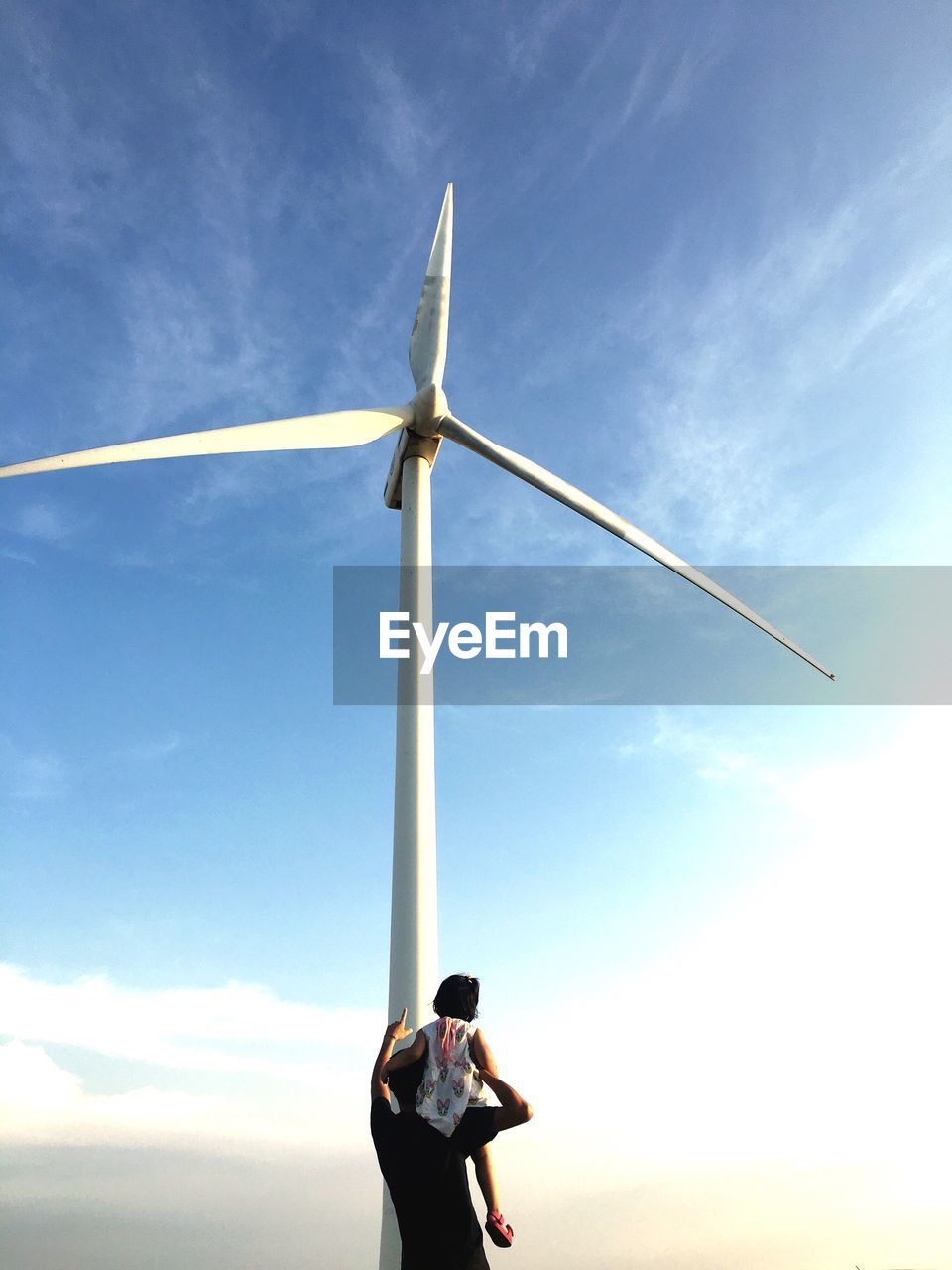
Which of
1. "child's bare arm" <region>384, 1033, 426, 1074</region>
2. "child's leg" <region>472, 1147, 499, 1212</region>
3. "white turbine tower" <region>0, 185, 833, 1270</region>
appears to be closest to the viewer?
"child's bare arm" <region>384, 1033, 426, 1074</region>

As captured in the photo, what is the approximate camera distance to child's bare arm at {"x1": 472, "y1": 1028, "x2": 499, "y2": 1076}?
Answer: 31.8 ft

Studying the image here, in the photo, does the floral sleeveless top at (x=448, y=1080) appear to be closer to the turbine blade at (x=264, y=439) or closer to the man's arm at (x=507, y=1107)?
the man's arm at (x=507, y=1107)

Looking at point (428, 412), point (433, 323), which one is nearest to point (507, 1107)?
point (428, 412)

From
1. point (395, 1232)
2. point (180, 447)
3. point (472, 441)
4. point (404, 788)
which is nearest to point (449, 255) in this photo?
point (472, 441)

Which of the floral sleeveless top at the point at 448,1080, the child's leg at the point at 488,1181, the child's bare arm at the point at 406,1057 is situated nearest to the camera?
the floral sleeveless top at the point at 448,1080

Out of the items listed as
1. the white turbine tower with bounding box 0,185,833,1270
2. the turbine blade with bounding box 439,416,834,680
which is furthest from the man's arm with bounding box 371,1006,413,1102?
the turbine blade with bounding box 439,416,834,680

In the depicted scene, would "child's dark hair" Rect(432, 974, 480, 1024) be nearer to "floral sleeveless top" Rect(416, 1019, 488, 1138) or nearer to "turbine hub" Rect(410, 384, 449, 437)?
"floral sleeveless top" Rect(416, 1019, 488, 1138)

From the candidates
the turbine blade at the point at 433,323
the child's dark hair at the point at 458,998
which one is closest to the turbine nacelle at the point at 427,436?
the turbine blade at the point at 433,323

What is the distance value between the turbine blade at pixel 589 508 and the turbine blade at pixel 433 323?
2.69 m

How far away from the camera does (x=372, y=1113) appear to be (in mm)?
9805

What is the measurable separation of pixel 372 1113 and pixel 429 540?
1874cm

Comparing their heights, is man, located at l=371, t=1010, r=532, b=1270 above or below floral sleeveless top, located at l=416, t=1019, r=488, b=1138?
below

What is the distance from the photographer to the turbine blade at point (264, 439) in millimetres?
22578

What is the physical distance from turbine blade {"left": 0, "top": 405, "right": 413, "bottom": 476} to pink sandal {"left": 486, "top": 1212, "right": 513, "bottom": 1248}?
17647mm
